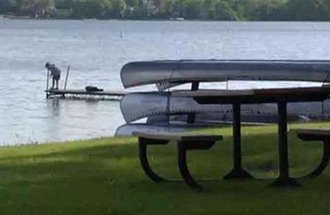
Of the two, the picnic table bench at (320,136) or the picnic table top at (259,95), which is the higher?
the picnic table top at (259,95)

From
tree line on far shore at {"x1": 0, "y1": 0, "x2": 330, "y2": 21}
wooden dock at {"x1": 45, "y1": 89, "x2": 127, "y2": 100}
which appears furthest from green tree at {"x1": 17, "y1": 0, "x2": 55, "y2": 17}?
wooden dock at {"x1": 45, "y1": 89, "x2": 127, "y2": 100}

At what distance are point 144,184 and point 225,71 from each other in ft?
52.2

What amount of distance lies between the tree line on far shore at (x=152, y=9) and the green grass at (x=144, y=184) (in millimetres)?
120879

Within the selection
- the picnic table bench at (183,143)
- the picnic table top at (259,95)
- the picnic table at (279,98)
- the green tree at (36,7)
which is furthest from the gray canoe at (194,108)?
the green tree at (36,7)

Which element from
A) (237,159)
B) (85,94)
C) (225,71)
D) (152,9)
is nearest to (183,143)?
(237,159)

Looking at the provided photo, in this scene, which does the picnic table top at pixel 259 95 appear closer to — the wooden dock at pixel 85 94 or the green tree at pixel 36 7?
the wooden dock at pixel 85 94

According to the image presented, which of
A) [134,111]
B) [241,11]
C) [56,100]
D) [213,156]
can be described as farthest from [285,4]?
[213,156]

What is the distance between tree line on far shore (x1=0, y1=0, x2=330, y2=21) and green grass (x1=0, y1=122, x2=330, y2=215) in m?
121

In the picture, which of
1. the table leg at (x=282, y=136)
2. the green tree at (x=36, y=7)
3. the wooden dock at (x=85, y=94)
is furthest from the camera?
the green tree at (x=36, y=7)

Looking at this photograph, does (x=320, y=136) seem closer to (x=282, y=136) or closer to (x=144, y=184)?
(x=282, y=136)

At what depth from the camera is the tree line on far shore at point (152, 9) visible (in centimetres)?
14175

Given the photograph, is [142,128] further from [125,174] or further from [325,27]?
[325,27]

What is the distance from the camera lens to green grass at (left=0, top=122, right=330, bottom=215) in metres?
8.95

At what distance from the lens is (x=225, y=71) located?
84.8ft
